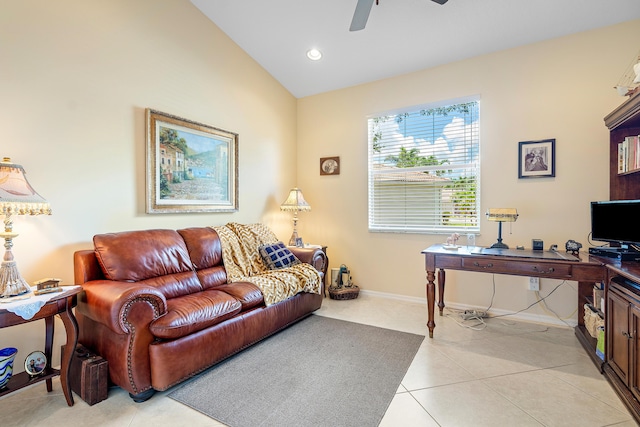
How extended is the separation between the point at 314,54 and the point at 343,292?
2.86 m

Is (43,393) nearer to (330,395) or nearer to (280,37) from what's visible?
(330,395)

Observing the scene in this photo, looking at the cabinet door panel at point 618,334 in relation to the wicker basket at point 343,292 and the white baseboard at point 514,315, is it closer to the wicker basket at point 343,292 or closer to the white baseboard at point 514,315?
the white baseboard at point 514,315

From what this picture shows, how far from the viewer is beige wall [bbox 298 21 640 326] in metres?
2.80

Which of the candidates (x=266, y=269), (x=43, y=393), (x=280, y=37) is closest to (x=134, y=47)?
(x=280, y=37)

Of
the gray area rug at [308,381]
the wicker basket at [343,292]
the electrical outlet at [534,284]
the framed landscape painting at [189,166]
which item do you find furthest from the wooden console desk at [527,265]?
the framed landscape painting at [189,166]

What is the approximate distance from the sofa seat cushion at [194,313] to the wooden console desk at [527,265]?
1.70 meters

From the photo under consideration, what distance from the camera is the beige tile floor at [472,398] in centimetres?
165

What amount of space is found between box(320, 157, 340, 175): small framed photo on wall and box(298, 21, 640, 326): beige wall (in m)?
0.08

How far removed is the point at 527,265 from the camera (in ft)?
7.81

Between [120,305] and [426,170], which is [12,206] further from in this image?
[426,170]

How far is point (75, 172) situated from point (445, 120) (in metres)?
3.61

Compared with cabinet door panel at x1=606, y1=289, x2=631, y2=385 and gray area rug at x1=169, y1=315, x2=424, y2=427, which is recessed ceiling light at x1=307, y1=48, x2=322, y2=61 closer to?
gray area rug at x1=169, y1=315, x2=424, y2=427

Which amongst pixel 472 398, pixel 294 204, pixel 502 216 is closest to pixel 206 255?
pixel 294 204

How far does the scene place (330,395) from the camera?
73.6 inches
